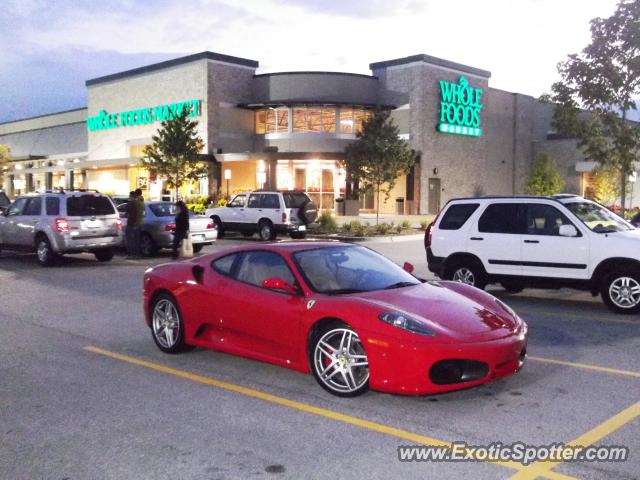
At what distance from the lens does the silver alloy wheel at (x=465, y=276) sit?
11.8 m

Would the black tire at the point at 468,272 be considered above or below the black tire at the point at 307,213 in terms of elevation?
below

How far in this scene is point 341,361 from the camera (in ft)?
19.7

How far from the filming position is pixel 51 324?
9711mm

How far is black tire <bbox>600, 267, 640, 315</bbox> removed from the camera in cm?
1023

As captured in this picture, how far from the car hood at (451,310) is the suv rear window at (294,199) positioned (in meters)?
19.2

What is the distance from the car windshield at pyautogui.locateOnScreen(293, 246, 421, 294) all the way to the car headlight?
723mm

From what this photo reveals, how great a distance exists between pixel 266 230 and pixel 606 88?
1289 centimetres

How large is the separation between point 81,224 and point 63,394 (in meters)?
11.4

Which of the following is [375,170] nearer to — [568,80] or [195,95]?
[568,80]

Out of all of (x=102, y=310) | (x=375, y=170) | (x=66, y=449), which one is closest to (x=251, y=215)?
(x=375, y=170)

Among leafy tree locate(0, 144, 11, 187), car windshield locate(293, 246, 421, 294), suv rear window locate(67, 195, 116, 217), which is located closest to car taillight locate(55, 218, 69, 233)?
suv rear window locate(67, 195, 116, 217)

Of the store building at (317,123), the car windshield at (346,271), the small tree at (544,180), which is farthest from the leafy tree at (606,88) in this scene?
the small tree at (544,180)

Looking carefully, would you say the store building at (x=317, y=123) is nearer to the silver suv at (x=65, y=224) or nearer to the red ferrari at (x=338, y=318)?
the silver suv at (x=65, y=224)

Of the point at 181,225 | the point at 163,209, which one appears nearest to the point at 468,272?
the point at 181,225
